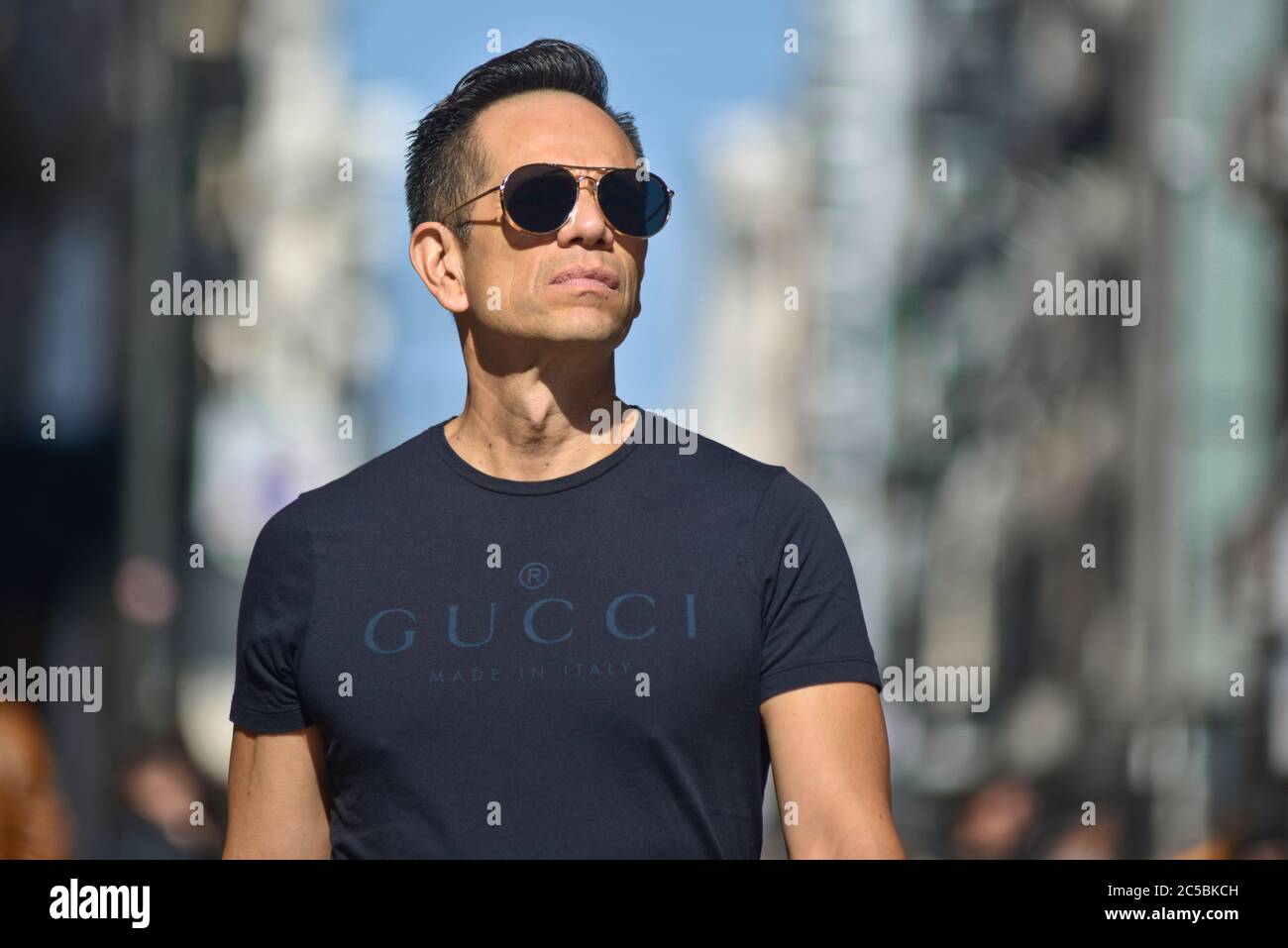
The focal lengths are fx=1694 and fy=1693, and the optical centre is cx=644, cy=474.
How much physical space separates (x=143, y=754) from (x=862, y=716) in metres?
13.1

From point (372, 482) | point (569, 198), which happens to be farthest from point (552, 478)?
point (569, 198)

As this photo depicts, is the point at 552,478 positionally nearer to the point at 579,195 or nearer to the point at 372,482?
the point at 372,482

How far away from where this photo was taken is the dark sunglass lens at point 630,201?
12.8ft

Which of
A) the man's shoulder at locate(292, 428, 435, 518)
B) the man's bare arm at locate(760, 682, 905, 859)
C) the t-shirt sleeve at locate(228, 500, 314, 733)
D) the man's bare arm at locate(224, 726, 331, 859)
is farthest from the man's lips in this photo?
the man's bare arm at locate(224, 726, 331, 859)

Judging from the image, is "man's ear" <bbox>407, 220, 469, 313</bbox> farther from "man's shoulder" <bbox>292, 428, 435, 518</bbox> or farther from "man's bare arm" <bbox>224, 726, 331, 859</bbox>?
"man's bare arm" <bbox>224, 726, 331, 859</bbox>

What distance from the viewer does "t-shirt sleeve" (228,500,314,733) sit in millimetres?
3699

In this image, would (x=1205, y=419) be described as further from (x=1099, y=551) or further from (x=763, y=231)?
(x=763, y=231)

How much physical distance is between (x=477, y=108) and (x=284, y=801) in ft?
5.70

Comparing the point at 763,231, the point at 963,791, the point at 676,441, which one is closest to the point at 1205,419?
the point at 963,791

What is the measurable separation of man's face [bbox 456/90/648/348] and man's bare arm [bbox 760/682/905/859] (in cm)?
96

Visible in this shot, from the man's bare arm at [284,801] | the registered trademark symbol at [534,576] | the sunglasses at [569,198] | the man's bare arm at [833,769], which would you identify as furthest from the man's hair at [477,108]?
the man's bare arm at [833,769]

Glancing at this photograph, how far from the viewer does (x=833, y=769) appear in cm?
335

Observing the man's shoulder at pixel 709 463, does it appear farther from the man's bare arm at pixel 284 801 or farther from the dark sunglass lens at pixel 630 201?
the man's bare arm at pixel 284 801

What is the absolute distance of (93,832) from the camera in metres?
13.1
